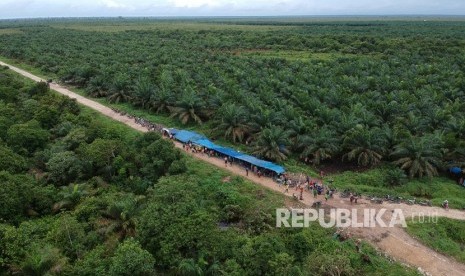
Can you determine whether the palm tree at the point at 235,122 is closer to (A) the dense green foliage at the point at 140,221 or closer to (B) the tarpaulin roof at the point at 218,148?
(B) the tarpaulin roof at the point at 218,148

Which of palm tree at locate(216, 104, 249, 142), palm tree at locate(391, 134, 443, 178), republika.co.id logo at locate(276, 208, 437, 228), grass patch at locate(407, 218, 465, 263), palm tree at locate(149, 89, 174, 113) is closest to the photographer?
grass patch at locate(407, 218, 465, 263)

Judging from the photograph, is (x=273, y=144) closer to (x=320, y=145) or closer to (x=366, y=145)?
(x=320, y=145)

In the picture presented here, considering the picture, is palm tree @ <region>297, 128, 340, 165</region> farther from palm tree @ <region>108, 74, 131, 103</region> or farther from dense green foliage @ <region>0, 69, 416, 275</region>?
palm tree @ <region>108, 74, 131, 103</region>

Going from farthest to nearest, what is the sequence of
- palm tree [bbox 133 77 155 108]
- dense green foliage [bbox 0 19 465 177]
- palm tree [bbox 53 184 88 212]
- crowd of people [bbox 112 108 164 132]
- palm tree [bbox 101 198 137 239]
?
palm tree [bbox 133 77 155 108]
crowd of people [bbox 112 108 164 132]
dense green foliage [bbox 0 19 465 177]
palm tree [bbox 53 184 88 212]
palm tree [bbox 101 198 137 239]

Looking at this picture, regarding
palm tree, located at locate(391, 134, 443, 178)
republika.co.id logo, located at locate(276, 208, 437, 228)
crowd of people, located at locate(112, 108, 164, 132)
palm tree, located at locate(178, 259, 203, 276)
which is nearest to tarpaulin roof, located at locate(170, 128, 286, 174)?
crowd of people, located at locate(112, 108, 164, 132)

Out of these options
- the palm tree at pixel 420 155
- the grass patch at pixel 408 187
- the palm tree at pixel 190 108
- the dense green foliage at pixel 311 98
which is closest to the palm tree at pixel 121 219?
the dense green foliage at pixel 311 98

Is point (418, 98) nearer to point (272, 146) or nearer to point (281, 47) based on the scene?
point (272, 146)
